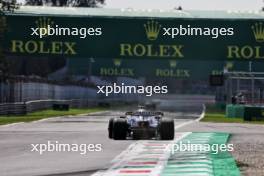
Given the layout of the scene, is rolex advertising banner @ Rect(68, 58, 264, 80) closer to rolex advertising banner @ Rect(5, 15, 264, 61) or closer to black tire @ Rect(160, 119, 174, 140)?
rolex advertising banner @ Rect(5, 15, 264, 61)

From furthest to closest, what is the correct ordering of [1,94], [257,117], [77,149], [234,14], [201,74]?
[201,74] < [234,14] < [1,94] < [257,117] < [77,149]

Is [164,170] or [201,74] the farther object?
[201,74]

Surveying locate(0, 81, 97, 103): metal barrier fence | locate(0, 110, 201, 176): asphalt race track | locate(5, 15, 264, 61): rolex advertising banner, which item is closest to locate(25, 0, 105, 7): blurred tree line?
locate(0, 81, 97, 103): metal barrier fence

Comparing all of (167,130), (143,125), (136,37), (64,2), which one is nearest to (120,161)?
(143,125)

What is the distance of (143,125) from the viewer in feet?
66.4

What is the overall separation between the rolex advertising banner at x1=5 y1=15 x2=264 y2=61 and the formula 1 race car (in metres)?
27.6

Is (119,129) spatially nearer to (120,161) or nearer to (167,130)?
(167,130)

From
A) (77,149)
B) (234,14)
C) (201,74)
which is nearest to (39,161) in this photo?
(77,149)

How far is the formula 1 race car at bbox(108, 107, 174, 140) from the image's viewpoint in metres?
20.1

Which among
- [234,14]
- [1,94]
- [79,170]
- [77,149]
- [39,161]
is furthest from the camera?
[234,14]

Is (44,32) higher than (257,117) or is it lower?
higher

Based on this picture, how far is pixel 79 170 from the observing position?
13.7 metres

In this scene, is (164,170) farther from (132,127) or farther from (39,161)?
(132,127)

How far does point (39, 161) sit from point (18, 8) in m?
33.6
